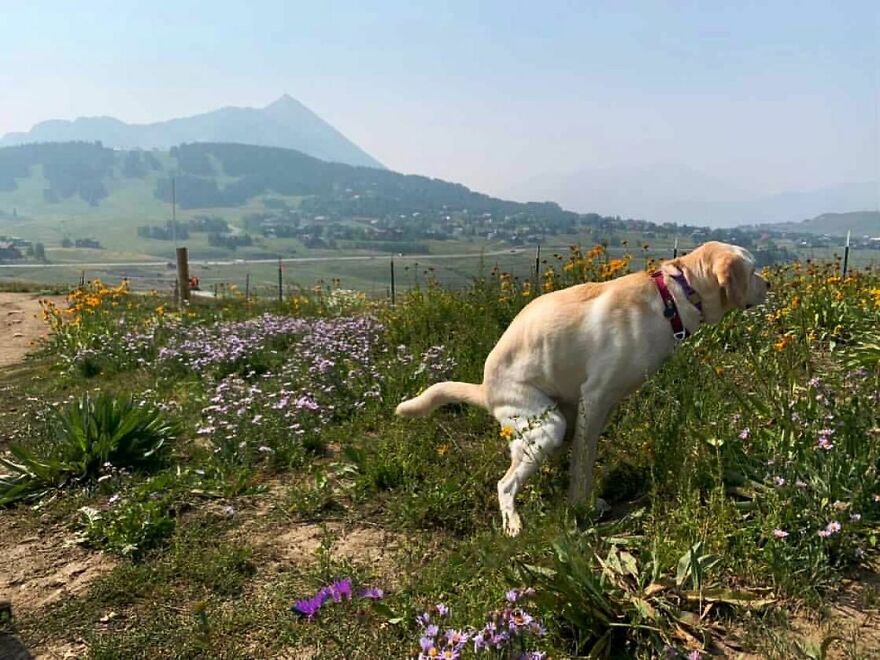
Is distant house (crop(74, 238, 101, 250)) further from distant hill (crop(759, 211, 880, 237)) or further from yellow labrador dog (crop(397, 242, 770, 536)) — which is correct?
yellow labrador dog (crop(397, 242, 770, 536))

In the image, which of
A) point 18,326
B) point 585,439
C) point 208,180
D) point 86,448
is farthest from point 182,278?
point 208,180

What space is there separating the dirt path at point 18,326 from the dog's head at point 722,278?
358 inches

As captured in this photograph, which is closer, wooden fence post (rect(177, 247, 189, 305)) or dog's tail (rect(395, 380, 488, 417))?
dog's tail (rect(395, 380, 488, 417))

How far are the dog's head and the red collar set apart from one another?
0.53ft

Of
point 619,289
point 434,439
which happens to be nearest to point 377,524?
point 434,439

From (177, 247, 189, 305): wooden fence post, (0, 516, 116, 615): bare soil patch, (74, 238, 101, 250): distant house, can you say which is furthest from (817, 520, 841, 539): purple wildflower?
(74, 238, 101, 250): distant house

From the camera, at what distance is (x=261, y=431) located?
498 cm

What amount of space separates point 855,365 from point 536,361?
8.92 ft

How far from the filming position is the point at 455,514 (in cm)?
379

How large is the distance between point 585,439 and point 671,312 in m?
0.83

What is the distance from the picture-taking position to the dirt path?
10.1 meters

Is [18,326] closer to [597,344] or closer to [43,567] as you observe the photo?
[43,567]

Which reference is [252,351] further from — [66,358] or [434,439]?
[434,439]

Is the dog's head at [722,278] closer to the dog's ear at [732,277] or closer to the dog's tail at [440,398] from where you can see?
the dog's ear at [732,277]
